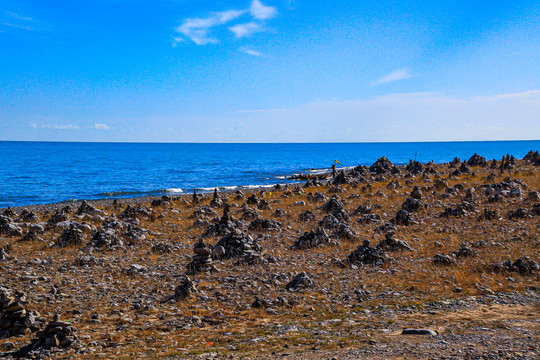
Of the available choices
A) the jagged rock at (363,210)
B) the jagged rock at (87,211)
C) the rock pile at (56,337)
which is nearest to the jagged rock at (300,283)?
the rock pile at (56,337)

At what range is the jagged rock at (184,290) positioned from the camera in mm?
13051

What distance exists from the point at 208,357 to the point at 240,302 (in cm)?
423

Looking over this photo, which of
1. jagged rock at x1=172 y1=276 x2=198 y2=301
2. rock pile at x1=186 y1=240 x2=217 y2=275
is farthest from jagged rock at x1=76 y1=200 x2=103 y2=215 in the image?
jagged rock at x1=172 y1=276 x2=198 y2=301

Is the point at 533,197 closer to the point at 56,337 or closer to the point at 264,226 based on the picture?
the point at 264,226

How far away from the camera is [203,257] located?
16625 millimetres

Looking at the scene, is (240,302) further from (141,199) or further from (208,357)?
(141,199)

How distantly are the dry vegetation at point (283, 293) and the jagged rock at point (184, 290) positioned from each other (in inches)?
4.8

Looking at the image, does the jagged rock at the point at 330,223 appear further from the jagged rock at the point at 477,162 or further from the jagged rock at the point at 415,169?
the jagged rock at the point at 477,162

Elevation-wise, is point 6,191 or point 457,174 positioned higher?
point 457,174

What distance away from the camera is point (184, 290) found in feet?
43.4

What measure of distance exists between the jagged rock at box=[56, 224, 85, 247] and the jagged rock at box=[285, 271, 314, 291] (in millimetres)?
14023

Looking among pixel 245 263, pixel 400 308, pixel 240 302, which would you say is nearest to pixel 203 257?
pixel 245 263

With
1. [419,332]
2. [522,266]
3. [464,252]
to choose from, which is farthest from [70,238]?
[522,266]

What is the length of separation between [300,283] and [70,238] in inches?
593
